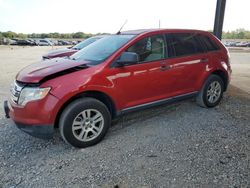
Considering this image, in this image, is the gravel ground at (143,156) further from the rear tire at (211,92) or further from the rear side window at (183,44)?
the rear side window at (183,44)

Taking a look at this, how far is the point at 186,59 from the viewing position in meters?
4.60

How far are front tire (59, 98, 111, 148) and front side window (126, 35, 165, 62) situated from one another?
3.65 feet

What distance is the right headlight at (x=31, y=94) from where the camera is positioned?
3.25 meters

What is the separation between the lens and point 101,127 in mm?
3750

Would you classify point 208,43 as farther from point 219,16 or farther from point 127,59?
point 219,16

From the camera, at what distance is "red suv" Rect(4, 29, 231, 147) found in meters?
3.32

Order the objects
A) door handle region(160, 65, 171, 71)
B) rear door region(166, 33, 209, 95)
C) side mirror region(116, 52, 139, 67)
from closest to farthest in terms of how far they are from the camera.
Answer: side mirror region(116, 52, 139, 67), door handle region(160, 65, 171, 71), rear door region(166, 33, 209, 95)

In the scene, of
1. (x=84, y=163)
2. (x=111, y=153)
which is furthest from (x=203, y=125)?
(x=84, y=163)

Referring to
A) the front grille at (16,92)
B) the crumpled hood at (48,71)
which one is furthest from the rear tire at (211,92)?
the front grille at (16,92)

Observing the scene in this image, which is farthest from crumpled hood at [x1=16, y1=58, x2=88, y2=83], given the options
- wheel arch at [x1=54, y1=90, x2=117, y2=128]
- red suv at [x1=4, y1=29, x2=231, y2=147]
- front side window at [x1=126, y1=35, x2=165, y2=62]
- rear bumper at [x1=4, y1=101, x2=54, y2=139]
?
front side window at [x1=126, y1=35, x2=165, y2=62]

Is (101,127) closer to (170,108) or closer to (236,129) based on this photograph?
(170,108)

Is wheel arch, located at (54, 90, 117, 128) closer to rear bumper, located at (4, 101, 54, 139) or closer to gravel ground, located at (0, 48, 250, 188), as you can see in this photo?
rear bumper, located at (4, 101, 54, 139)

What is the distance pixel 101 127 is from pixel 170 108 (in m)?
2.07

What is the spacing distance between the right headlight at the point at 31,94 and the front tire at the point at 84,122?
39 centimetres
